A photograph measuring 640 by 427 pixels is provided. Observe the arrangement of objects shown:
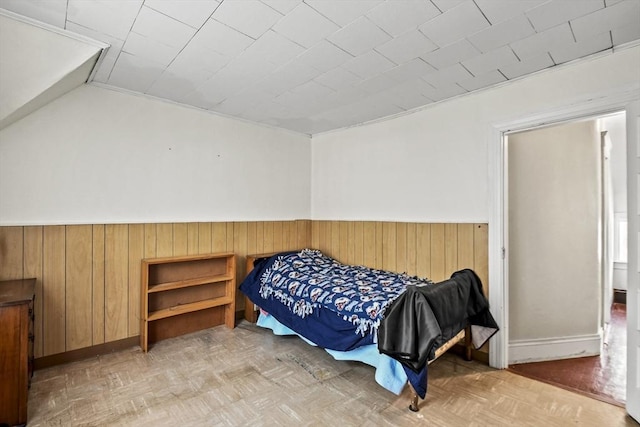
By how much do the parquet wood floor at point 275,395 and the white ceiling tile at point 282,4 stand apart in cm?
250

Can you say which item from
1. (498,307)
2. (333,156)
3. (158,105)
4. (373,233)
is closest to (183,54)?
(158,105)

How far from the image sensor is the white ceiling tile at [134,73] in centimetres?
235

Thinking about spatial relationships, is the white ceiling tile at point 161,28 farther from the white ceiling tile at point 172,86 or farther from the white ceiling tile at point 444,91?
the white ceiling tile at point 444,91

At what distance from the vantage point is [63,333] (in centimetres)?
259

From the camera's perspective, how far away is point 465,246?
2879 mm

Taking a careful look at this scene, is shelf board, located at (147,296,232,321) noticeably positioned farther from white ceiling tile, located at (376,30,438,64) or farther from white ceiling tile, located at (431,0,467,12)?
white ceiling tile, located at (431,0,467,12)

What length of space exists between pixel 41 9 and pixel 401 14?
2106 millimetres

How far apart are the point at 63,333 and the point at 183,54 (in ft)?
8.27

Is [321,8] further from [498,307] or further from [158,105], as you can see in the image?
[498,307]

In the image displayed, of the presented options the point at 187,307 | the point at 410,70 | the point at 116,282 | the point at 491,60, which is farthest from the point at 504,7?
the point at 116,282

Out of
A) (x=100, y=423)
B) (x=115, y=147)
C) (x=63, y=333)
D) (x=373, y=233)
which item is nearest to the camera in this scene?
(x=100, y=423)

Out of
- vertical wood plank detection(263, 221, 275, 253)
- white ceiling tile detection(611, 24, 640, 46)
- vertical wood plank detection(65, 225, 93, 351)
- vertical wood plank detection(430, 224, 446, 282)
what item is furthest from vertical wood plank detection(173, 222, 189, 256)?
Answer: white ceiling tile detection(611, 24, 640, 46)

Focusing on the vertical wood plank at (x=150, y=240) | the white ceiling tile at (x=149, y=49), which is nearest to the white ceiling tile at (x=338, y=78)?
the white ceiling tile at (x=149, y=49)

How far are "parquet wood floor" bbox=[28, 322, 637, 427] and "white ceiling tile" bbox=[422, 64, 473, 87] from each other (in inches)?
97.4
